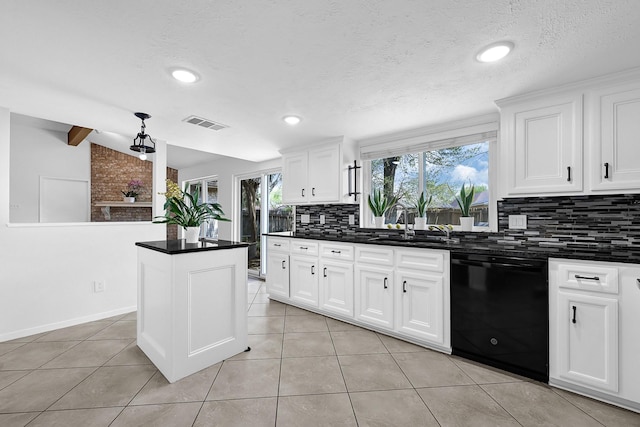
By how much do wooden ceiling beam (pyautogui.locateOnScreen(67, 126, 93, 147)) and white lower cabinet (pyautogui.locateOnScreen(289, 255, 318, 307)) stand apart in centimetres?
476

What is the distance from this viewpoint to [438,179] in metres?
3.21

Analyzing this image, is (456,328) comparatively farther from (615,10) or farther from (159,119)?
(159,119)

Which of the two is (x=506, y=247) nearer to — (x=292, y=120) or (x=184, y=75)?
(x=292, y=120)

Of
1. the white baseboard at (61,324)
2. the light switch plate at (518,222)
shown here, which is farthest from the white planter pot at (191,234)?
the light switch plate at (518,222)

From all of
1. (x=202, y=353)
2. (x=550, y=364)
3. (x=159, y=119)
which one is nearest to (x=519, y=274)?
(x=550, y=364)

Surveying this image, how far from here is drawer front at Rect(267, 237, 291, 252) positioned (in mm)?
3791

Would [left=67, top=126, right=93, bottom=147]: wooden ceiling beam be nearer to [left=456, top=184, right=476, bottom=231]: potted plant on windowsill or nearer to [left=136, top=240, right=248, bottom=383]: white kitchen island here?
[left=136, top=240, right=248, bottom=383]: white kitchen island

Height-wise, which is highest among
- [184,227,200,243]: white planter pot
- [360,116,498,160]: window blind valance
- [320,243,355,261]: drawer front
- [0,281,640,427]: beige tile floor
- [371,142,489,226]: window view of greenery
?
[360,116,498,160]: window blind valance

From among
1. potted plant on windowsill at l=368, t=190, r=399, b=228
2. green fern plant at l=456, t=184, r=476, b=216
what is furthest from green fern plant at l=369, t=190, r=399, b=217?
green fern plant at l=456, t=184, r=476, b=216

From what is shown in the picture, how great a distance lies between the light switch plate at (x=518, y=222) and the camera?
8.36 ft

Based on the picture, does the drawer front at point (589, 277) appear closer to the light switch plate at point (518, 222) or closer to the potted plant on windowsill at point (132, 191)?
the light switch plate at point (518, 222)

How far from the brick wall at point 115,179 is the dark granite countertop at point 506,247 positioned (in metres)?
5.11

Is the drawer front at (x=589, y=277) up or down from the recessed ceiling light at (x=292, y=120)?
down

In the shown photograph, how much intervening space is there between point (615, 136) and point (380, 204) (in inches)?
81.1
